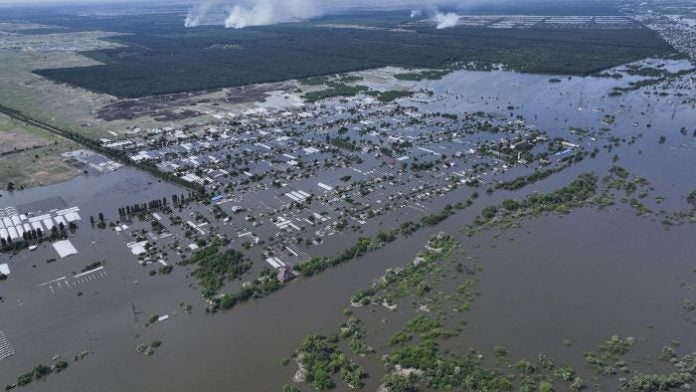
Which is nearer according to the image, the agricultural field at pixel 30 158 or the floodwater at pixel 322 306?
the floodwater at pixel 322 306

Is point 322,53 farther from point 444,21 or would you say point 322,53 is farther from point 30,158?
point 30,158

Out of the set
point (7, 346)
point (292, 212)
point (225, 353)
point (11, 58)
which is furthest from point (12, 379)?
point (11, 58)

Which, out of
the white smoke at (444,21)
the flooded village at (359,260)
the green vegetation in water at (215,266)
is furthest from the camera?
the white smoke at (444,21)

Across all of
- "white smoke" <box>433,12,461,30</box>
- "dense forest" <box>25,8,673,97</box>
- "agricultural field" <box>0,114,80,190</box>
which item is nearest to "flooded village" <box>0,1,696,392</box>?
"agricultural field" <box>0,114,80,190</box>

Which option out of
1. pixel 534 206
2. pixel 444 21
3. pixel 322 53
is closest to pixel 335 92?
pixel 322 53

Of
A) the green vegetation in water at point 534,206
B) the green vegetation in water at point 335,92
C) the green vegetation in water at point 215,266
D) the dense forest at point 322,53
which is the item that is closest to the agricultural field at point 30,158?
the dense forest at point 322,53

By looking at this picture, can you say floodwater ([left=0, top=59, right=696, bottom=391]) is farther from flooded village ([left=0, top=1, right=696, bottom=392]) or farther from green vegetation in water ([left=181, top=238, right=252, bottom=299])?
green vegetation in water ([left=181, top=238, right=252, bottom=299])

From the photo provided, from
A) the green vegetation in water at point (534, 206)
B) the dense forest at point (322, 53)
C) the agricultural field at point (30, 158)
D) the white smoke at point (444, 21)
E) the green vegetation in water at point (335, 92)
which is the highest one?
the white smoke at point (444, 21)

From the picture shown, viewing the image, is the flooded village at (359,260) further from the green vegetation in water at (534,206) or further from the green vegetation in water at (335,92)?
the green vegetation in water at (335,92)
